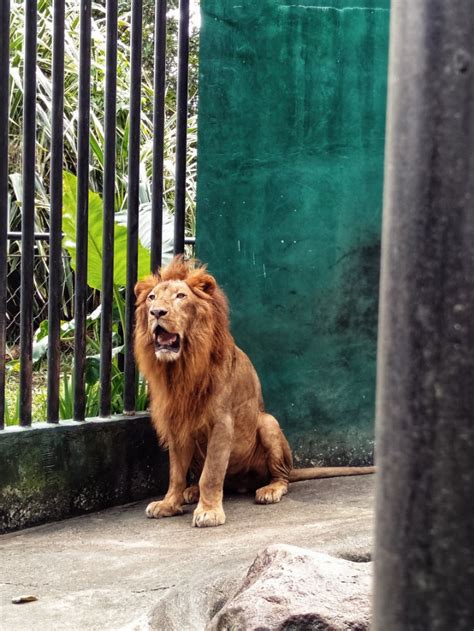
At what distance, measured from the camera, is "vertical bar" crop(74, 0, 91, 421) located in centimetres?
536

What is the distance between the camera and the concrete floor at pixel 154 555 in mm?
3590

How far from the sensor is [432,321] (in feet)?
3.28

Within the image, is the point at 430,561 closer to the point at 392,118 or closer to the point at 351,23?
the point at 392,118

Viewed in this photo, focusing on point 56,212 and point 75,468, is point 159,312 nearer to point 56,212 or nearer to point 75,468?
point 56,212

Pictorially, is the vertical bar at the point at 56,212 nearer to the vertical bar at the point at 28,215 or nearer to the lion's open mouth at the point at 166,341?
the vertical bar at the point at 28,215

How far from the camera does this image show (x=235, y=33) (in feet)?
19.2

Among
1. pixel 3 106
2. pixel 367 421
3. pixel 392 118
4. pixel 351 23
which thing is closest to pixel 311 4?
pixel 351 23

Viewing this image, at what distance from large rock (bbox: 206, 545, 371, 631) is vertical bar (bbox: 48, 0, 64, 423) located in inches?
95.2

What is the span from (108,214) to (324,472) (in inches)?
83.8

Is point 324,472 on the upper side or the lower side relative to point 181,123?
lower

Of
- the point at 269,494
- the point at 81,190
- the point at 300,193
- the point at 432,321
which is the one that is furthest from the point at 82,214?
the point at 432,321

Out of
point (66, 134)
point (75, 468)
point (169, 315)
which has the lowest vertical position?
point (75, 468)

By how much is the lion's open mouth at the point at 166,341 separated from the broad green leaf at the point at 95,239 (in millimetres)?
887

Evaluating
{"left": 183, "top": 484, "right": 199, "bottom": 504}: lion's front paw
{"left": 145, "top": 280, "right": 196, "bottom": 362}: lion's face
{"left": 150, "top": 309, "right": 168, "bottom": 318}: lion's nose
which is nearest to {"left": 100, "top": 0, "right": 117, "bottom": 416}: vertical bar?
{"left": 145, "top": 280, "right": 196, "bottom": 362}: lion's face
